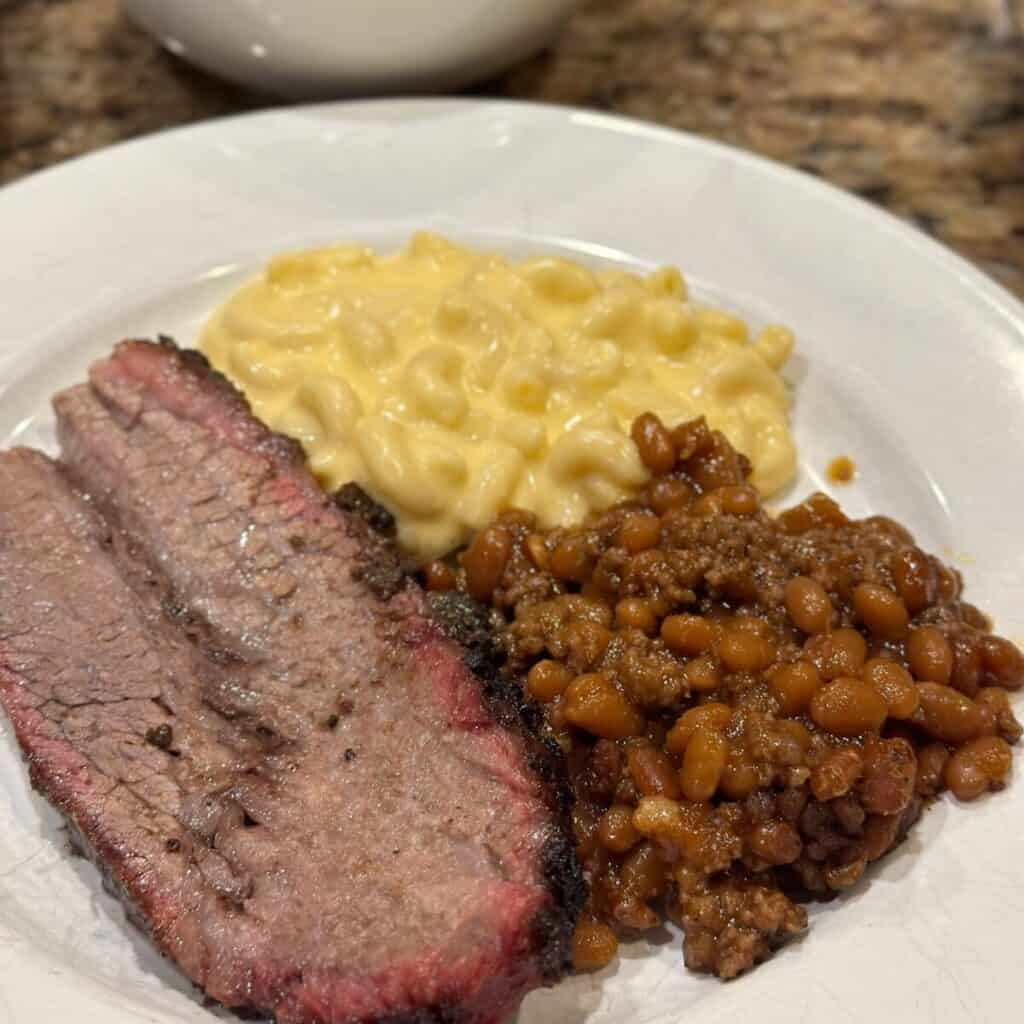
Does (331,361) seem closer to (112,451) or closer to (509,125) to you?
(112,451)

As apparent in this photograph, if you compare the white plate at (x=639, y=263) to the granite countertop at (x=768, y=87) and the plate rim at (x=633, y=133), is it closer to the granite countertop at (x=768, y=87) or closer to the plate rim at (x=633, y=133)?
the plate rim at (x=633, y=133)

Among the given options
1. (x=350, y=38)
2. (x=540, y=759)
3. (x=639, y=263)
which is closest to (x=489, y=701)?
(x=540, y=759)

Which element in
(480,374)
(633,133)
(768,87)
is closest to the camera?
(480,374)

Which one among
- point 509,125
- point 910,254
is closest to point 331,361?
point 509,125

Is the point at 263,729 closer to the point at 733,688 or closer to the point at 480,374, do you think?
the point at 733,688

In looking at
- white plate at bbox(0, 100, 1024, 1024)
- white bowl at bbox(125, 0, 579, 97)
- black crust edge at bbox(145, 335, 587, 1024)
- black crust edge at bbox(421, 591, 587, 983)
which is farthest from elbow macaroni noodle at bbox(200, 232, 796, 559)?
Answer: white bowl at bbox(125, 0, 579, 97)

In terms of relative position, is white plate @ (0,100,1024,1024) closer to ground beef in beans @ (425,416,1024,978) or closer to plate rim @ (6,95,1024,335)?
plate rim @ (6,95,1024,335)

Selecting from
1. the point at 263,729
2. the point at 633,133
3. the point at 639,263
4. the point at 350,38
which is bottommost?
the point at 263,729
